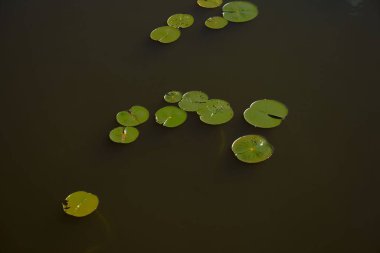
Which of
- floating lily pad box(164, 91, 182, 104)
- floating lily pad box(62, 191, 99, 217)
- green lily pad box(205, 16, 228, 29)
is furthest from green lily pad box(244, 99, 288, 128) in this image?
floating lily pad box(62, 191, 99, 217)

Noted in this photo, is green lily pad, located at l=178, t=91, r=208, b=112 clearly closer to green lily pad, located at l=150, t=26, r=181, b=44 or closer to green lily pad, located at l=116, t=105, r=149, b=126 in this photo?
green lily pad, located at l=116, t=105, r=149, b=126

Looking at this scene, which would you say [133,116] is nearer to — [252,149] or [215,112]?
[215,112]

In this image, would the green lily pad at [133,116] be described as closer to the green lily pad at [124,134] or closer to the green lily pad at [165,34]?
the green lily pad at [124,134]

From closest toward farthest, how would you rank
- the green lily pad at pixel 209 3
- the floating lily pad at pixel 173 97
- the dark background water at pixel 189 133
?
1. the dark background water at pixel 189 133
2. the floating lily pad at pixel 173 97
3. the green lily pad at pixel 209 3

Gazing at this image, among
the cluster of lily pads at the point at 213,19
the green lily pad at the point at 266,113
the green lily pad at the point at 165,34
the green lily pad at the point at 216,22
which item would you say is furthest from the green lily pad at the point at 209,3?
the green lily pad at the point at 266,113

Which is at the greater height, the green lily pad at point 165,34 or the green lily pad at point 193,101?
the green lily pad at point 165,34

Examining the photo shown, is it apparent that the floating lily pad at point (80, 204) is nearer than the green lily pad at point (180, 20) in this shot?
Yes

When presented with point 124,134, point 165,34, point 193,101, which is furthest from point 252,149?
point 165,34
